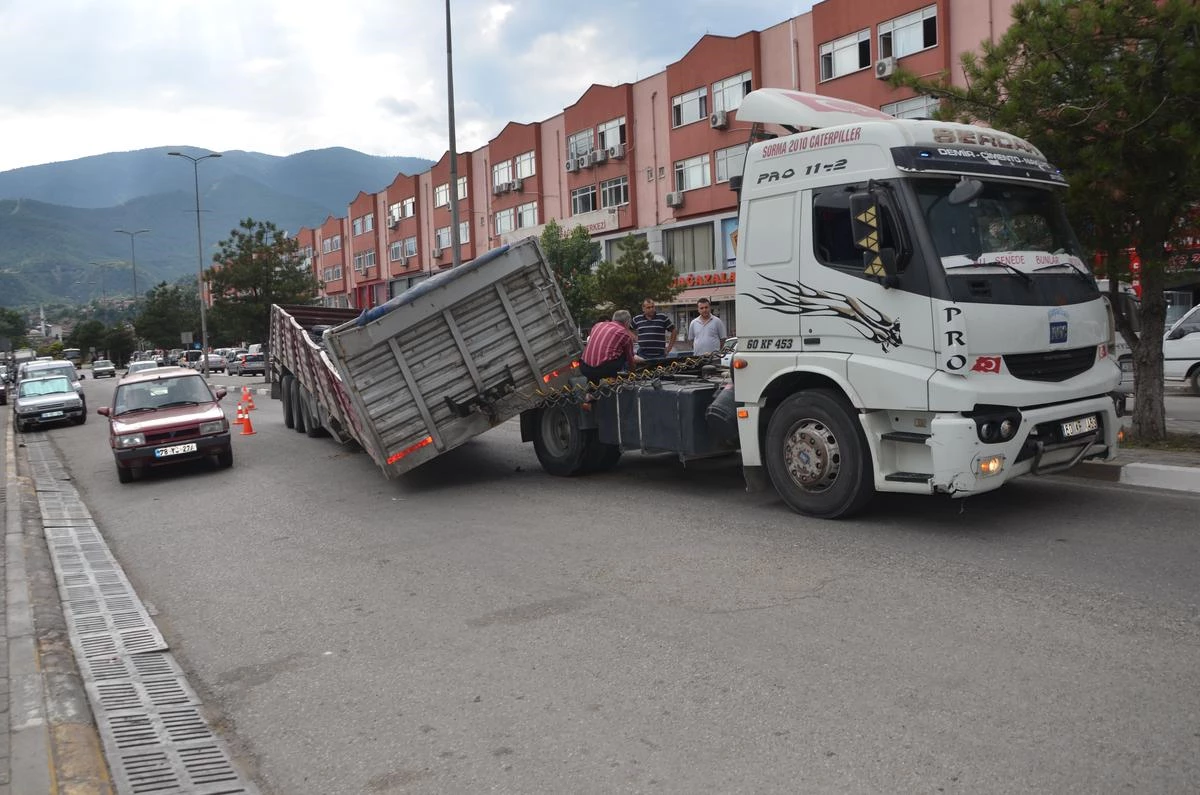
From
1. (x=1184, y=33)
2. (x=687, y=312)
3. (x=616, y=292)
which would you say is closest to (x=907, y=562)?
(x=1184, y=33)

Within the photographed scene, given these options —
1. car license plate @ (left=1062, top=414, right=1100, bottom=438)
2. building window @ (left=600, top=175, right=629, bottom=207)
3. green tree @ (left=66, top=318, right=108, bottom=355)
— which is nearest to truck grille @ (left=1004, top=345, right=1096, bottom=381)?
car license plate @ (left=1062, top=414, right=1100, bottom=438)

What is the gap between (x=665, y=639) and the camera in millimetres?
5176

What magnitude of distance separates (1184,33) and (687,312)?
33.5 m

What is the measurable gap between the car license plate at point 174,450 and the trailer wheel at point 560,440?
5355 millimetres

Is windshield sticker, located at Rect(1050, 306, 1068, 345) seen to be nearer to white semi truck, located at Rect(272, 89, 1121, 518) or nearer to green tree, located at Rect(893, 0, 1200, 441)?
white semi truck, located at Rect(272, 89, 1121, 518)

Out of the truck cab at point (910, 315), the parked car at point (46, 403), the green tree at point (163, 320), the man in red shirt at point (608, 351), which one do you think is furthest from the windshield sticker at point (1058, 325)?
the green tree at point (163, 320)

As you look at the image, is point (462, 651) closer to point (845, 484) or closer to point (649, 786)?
point (649, 786)

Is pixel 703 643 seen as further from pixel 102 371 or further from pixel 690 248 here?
pixel 102 371

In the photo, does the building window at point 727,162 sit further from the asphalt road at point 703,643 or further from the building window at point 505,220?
the asphalt road at point 703,643

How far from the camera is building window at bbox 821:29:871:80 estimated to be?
3169 cm

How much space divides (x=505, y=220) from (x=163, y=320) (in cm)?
5789

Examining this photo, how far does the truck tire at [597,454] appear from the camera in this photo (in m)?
10.6

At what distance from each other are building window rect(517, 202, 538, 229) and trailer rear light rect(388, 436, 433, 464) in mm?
42232

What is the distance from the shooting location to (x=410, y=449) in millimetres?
10180
